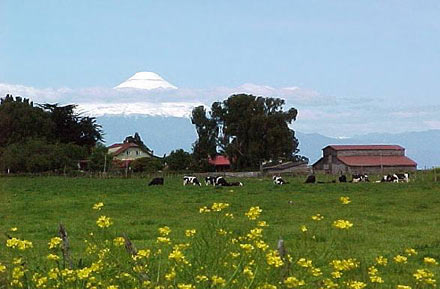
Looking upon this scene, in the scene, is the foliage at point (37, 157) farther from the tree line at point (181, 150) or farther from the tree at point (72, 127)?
the tree at point (72, 127)

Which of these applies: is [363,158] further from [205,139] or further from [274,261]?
[274,261]

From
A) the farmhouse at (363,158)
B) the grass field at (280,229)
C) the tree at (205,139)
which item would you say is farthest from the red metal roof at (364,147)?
the grass field at (280,229)

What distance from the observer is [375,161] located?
7988cm

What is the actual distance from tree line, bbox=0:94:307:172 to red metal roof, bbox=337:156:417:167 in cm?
678

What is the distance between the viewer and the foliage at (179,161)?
74.8m

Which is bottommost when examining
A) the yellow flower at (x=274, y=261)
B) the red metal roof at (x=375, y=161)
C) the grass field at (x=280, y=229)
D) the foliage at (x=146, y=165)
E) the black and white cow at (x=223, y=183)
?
the grass field at (x=280, y=229)

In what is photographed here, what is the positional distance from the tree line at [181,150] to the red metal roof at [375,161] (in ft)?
22.2

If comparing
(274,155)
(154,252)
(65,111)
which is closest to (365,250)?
(154,252)

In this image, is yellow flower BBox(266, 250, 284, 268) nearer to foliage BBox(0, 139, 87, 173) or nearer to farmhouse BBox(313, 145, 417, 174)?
foliage BBox(0, 139, 87, 173)

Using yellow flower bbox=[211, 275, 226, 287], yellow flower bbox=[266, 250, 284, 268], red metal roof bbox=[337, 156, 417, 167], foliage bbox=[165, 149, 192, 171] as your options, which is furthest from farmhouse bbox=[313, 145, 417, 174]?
yellow flower bbox=[211, 275, 226, 287]

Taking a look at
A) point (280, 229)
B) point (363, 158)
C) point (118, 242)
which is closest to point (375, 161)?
point (363, 158)

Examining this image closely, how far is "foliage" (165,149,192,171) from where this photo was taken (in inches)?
2943

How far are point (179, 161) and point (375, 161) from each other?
863 inches

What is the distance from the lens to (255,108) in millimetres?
71688
